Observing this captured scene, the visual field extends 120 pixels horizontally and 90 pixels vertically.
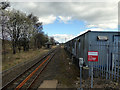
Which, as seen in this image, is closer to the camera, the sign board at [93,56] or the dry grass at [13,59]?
the sign board at [93,56]

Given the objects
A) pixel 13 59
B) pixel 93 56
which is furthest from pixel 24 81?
pixel 13 59

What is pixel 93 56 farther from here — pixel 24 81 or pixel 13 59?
pixel 13 59

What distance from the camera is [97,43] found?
751cm

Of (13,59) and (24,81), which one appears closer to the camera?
(24,81)

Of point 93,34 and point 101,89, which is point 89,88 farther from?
point 93,34

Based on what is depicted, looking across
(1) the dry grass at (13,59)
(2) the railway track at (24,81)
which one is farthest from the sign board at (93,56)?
(1) the dry grass at (13,59)

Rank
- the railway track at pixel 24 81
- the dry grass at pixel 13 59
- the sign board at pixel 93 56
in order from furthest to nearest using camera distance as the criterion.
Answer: the dry grass at pixel 13 59 < the railway track at pixel 24 81 < the sign board at pixel 93 56

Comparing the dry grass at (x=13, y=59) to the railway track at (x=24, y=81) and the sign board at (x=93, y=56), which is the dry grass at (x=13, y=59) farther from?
the sign board at (x=93, y=56)

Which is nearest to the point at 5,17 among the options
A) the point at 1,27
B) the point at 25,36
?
the point at 1,27

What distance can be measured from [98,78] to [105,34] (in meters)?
3.40

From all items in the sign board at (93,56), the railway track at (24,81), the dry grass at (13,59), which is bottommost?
the railway track at (24,81)

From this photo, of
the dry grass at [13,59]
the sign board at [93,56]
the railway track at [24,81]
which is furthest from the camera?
the dry grass at [13,59]

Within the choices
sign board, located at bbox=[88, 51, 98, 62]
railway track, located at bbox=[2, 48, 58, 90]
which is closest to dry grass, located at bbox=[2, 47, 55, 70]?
railway track, located at bbox=[2, 48, 58, 90]

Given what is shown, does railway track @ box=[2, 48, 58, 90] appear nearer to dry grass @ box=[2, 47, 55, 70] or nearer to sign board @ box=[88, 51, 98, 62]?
dry grass @ box=[2, 47, 55, 70]
